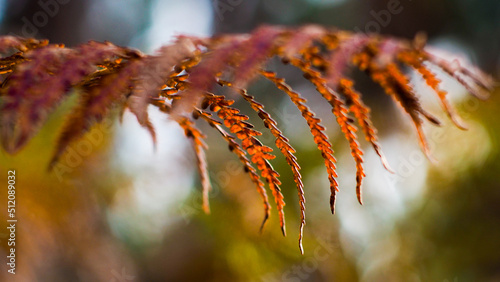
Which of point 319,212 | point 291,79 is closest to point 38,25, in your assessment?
point 319,212

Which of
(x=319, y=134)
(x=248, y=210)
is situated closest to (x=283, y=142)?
(x=319, y=134)

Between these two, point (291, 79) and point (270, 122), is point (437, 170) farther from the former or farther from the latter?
point (291, 79)

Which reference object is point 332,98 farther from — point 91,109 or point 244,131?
point 91,109

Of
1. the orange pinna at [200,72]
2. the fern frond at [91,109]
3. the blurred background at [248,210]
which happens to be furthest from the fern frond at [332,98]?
the blurred background at [248,210]

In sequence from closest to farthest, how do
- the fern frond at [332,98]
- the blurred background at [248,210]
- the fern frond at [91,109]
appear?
1. the fern frond at [91,109]
2. the fern frond at [332,98]
3. the blurred background at [248,210]

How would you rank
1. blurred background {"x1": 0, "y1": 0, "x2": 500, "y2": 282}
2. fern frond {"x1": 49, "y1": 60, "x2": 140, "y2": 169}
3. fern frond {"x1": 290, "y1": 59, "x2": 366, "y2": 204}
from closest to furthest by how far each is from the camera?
1. fern frond {"x1": 49, "y1": 60, "x2": 140, "y2": 169}
2. fern frond {"x1": 290, "y1": 59, "x2": 366, "y2": 204}
3. blurred background {"x1": 0, "y1": 0, "x2": 500, "y2": 282}

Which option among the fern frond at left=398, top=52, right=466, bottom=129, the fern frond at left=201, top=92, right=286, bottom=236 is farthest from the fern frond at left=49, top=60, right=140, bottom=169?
the fern frond at left=398, top=52, right=466, bottom=129

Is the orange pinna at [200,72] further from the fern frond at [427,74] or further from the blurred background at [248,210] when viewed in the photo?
the blurred background at [248,210]

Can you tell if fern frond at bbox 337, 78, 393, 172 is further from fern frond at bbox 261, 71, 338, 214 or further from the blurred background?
the blurred background
